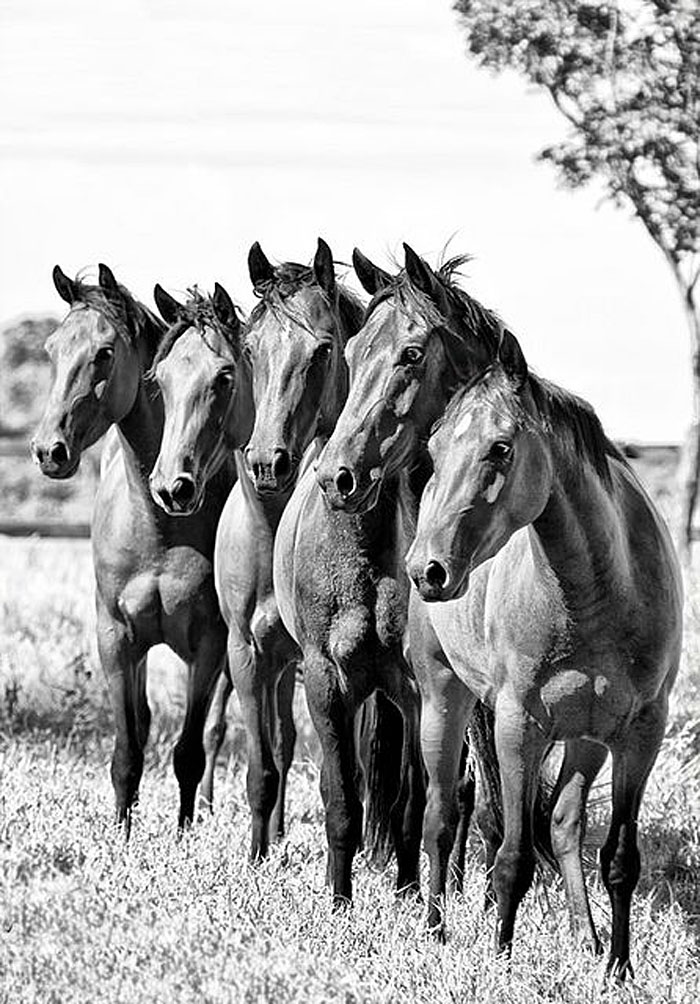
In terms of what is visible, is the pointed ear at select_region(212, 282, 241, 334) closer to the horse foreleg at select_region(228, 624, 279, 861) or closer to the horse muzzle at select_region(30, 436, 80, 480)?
the horse muzzle at select_region(30, 436, 80, 480)

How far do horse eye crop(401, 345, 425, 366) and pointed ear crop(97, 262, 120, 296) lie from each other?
2.48 metres

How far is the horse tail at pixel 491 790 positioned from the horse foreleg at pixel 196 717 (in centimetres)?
145

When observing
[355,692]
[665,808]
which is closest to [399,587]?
[355,692]

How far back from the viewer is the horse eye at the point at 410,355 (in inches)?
245

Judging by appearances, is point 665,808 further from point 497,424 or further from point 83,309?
point 497,424

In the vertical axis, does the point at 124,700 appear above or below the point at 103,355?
below

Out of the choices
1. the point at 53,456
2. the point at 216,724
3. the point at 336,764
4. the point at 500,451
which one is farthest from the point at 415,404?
the point at 216,724

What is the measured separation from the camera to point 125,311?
27.4ft

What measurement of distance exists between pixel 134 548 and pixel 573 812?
2.36 meters

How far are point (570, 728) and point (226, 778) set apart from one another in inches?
204

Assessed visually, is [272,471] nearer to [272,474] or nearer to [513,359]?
[272,474]

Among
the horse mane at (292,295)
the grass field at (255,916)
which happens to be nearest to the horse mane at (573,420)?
the horse mane at (292,295)

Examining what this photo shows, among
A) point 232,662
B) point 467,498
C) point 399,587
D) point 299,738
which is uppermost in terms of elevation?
point 467,498

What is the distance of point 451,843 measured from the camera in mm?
6809
